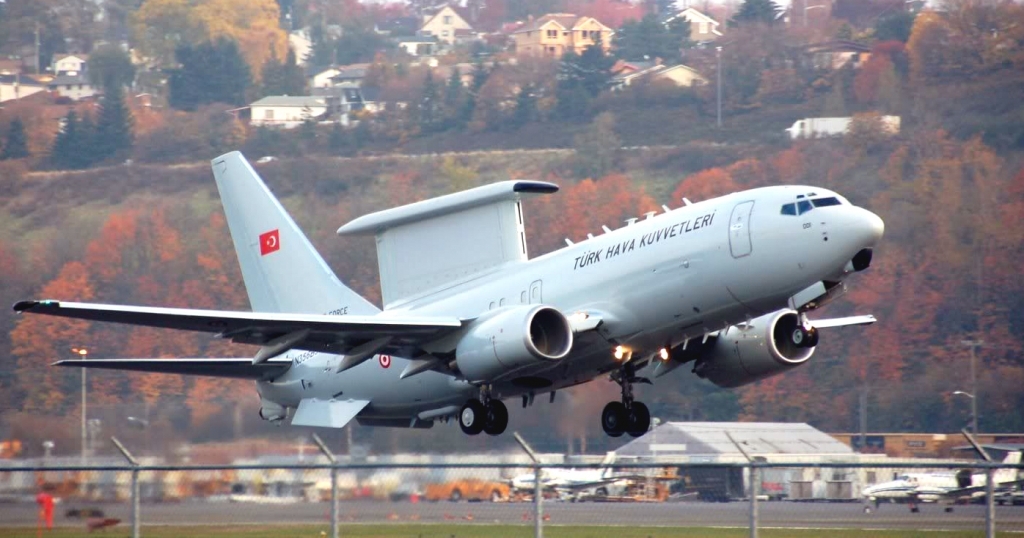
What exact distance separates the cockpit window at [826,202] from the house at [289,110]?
127 meters

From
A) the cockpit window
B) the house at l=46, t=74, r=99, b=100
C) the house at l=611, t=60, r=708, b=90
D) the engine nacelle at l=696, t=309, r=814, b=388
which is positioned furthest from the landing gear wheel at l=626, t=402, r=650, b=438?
the house at l=46, t=74, r=99, b=100

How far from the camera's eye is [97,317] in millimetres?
26500

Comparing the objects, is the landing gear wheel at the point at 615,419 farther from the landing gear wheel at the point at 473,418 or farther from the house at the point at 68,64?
the house at the point at 68,64

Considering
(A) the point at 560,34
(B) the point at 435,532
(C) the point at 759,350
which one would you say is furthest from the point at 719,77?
(B) the point at 435,532

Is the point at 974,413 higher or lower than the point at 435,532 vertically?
higher

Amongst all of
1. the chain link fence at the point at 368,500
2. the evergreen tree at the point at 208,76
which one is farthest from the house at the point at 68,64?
the chain link fence at the point at 368,500

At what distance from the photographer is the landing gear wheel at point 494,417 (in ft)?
102

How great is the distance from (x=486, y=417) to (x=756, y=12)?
134m

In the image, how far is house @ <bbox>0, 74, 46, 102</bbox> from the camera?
166 metres

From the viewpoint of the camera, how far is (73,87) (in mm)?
172625

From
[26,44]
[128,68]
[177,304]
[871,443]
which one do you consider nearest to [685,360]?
[871,443]

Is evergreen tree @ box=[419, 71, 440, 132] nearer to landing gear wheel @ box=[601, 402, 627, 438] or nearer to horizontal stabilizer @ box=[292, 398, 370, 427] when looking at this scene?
horizontal stabilizer @ box=[292, 398, 370, 427]

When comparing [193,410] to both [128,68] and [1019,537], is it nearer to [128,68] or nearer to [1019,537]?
[1019,537]

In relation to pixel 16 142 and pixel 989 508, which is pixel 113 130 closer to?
pixel 16 142
